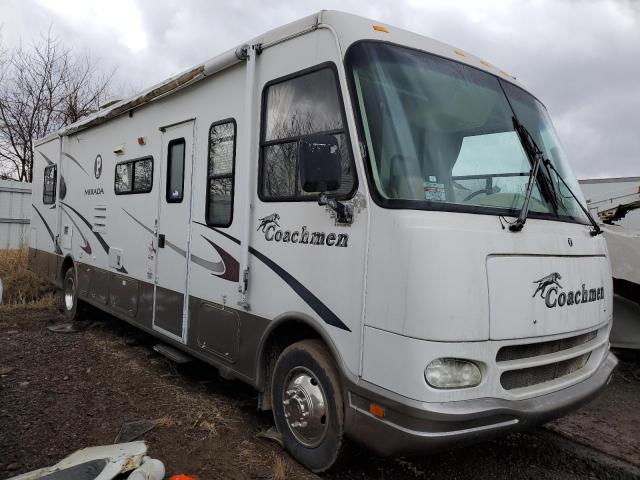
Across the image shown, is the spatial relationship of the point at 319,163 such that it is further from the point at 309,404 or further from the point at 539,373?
the point at 539,373

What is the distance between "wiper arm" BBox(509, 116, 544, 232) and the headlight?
2.60ft

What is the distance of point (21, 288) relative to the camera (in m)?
9.39

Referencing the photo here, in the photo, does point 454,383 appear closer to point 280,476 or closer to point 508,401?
point 508,401

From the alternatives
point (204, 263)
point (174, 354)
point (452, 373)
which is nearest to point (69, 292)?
point (174, 354)

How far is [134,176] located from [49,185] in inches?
143

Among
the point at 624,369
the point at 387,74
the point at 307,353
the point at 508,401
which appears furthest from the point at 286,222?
the point at 624,369

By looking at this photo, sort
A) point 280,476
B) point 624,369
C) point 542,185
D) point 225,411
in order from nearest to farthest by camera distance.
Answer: point 280,476
point 542,185
point 225,411
point 624,369

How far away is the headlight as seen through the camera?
2.61 metres

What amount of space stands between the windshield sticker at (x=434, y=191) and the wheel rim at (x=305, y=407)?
1309 mm

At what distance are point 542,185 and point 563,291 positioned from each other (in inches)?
27.9

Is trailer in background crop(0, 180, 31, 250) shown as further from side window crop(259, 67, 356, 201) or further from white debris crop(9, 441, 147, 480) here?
side window crop(259, 67, 356, 201)

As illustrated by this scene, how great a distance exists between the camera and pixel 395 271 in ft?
8.82

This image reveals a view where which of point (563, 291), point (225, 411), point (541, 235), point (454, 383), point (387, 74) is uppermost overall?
point (387, 74)

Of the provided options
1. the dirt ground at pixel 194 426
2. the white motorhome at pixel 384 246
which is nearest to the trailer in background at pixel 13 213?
the dirt ground at pixel 194 426
